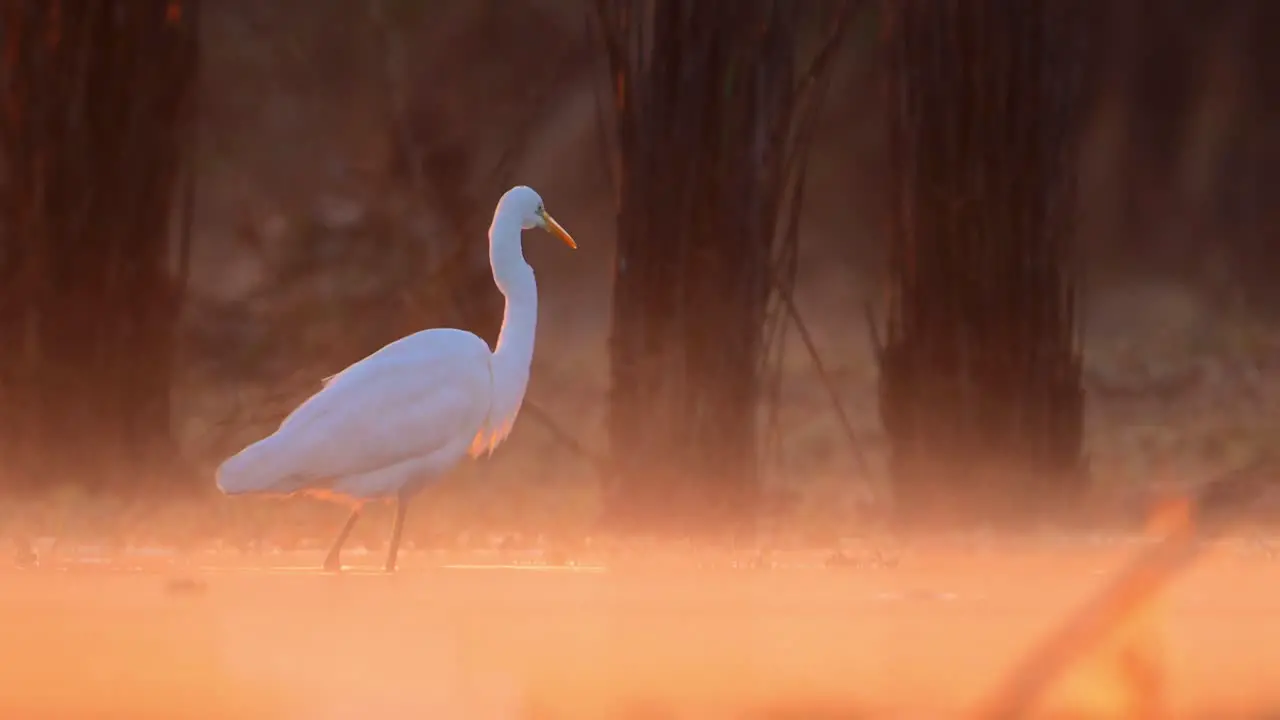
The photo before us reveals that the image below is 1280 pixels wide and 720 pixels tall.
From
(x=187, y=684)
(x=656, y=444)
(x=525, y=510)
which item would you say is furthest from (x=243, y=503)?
(x=187, y=684)

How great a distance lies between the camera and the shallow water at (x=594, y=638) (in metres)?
2.63

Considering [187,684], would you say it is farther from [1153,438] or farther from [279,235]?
[279,235]

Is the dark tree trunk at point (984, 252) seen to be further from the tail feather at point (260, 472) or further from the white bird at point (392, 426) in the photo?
the tail feather at point (260, 472)

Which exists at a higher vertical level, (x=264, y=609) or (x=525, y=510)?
(x=264, y=609)

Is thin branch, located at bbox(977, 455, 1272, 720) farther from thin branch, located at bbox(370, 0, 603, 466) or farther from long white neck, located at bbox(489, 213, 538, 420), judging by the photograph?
thin branch, located at bbox(370, 0, 603, 466)

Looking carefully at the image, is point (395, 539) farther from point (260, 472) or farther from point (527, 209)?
point (527, 209)

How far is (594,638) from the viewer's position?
3209mm

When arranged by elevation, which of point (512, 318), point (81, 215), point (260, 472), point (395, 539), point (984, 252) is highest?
point (81, 215)

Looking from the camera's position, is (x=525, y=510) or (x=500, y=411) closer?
(x=500, y=411)

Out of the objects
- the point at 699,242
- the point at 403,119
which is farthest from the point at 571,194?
the point at 699,242

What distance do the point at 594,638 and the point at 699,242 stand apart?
6.18ft

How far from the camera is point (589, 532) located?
16.6ft

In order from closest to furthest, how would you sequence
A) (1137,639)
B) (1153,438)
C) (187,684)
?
1. (187,684)
2. (1137,639)
3. (1153,438)

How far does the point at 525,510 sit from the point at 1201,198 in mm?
4361
